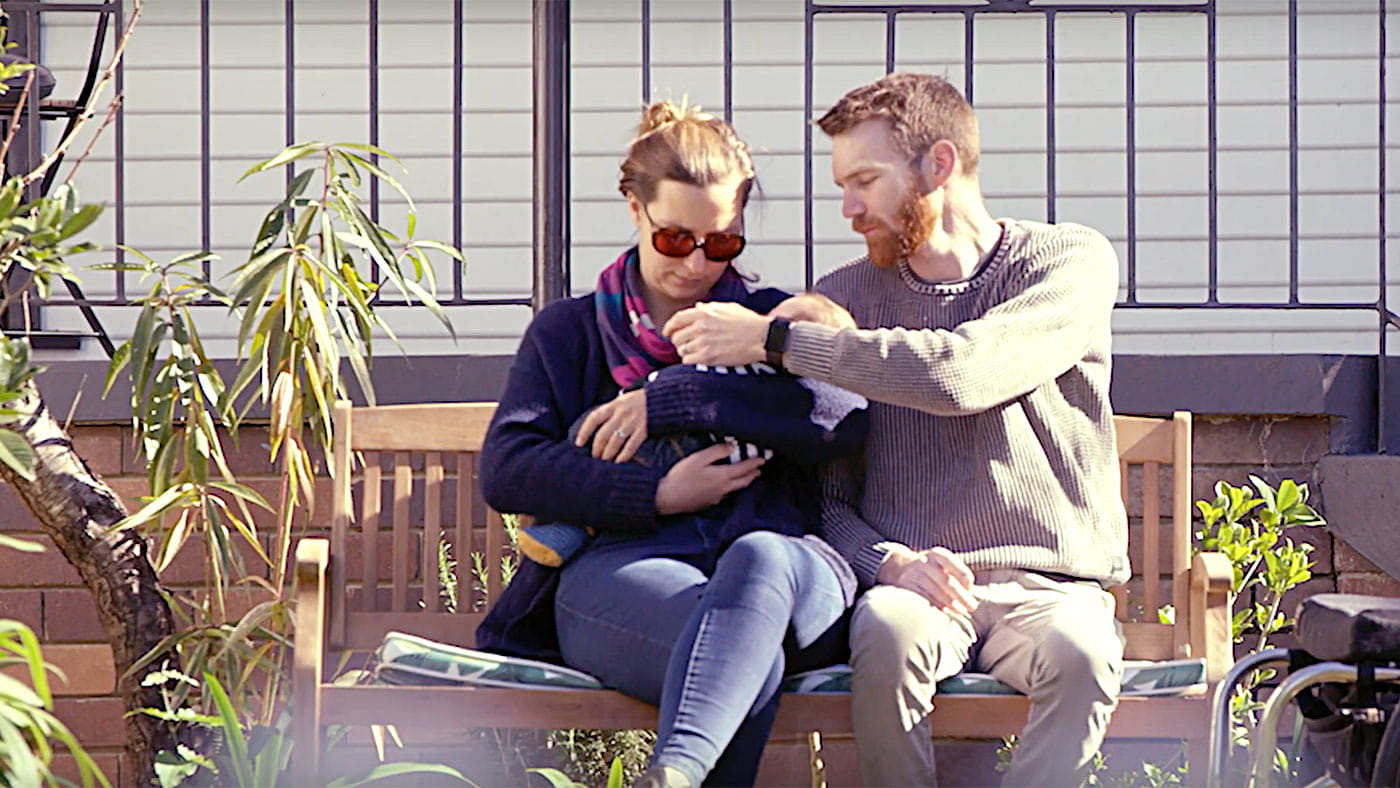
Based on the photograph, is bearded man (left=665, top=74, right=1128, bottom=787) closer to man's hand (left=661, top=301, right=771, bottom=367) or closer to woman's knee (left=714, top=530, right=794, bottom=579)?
man's hand (left=661, top=301, right=771, bottom=367)

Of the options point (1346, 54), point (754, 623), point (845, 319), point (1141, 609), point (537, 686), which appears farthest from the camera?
point (1346, 54)

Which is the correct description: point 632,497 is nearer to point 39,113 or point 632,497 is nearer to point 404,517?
point 404,517

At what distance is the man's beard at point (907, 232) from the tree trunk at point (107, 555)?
1.42 metres

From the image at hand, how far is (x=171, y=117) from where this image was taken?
16.9 ft

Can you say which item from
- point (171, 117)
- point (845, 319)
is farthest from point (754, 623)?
point (171, 117)

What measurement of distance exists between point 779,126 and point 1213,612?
2809mm

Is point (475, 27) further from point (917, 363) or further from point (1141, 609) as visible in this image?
point (917, 363)

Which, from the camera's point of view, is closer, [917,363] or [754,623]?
[754,623]

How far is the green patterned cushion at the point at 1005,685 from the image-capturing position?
2.50 meters

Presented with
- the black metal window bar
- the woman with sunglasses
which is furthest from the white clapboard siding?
the woman with sunglasses

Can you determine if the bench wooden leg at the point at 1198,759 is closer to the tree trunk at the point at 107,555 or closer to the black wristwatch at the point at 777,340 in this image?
the black wristwatch at the point at 777,340

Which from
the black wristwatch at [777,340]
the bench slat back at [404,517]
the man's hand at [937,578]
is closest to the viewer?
the man's hand at [937,578]

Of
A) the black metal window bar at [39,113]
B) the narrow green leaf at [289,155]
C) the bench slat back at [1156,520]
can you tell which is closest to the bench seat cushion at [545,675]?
the bench slat back at [1156,520]

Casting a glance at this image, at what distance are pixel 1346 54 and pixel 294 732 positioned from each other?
3.76 meters
